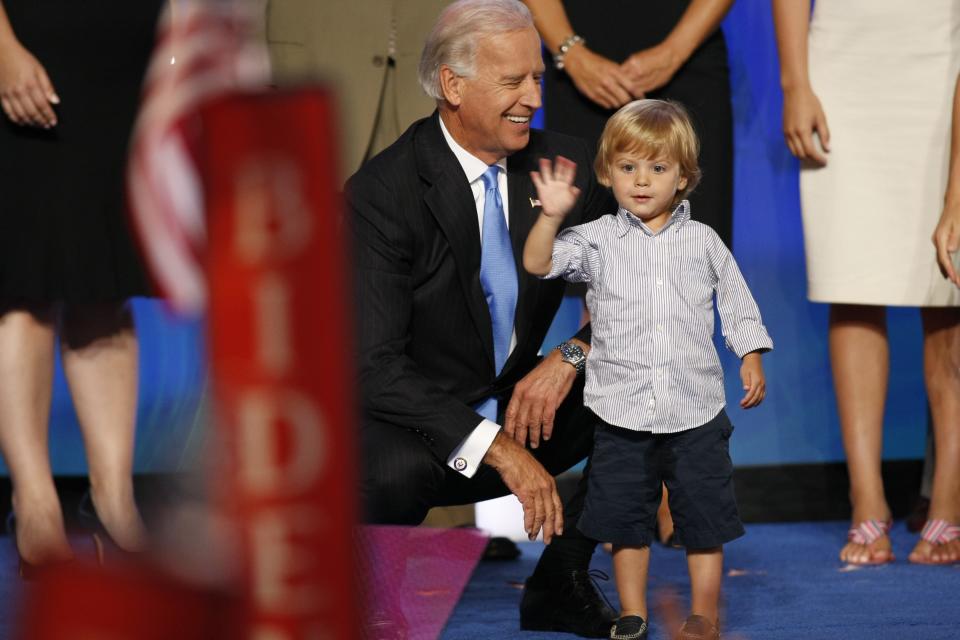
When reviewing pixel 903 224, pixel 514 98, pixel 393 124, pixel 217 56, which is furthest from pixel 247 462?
pixel 903 224

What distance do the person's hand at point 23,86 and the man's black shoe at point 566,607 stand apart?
1251 mm

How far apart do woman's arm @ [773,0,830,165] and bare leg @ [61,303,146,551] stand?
4.83 feet

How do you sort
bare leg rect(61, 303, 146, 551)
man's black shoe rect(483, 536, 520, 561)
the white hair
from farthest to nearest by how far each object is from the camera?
man's black shoe rect(483, 536, 520, 561)
bare leg rect(61, 303, 146, 551)
the white hair

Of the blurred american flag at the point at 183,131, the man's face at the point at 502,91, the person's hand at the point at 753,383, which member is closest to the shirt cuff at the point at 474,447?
the person's hand at the point at 753,383

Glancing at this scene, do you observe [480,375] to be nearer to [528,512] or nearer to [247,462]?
[528,512]

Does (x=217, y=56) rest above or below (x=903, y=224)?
above

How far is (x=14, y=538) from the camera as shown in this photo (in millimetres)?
2791

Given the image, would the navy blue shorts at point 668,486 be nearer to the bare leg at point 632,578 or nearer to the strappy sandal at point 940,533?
the bare leg at point 632,578

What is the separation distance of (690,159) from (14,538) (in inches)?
64.4

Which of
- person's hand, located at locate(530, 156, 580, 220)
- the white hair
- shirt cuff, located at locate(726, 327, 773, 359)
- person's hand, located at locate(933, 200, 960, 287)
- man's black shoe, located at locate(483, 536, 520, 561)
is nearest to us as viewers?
person's hand, located at locate(530, 156, 580, 220)

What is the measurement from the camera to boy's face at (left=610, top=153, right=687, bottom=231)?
2131 millimetres

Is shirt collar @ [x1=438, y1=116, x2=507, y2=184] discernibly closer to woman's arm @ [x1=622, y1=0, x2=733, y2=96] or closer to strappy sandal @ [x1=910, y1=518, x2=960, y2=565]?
woman's arm @ [x1=622, y1=0, x2=733, y2=96]

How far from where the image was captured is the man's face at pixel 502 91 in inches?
88.4

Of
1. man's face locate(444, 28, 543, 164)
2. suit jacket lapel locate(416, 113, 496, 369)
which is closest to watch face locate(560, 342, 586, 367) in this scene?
suit jacket lapel locate(416, 113, 496, 369)
